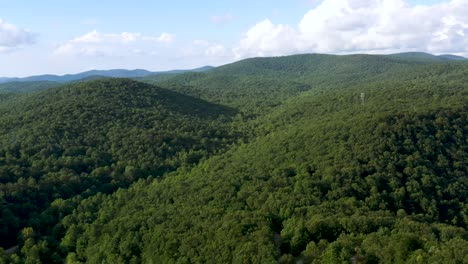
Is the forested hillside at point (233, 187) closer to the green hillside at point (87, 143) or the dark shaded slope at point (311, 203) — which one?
the dark shaded slope at point (311, 203)

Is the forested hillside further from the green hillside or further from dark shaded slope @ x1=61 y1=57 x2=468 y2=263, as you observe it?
the green hillside

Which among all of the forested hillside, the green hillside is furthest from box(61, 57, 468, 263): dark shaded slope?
the green hillside

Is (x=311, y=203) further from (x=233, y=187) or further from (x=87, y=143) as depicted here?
(x=87, y=143)

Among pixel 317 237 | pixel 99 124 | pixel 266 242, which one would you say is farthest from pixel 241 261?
pixel 99 124

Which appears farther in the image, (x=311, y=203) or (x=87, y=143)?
(x=87, y=143)

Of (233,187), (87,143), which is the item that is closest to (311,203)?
(233,187)

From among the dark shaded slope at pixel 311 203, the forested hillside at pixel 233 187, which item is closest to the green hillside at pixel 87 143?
the forested hillside at pixel 233 187

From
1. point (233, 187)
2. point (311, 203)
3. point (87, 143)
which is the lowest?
point (311, 203)
